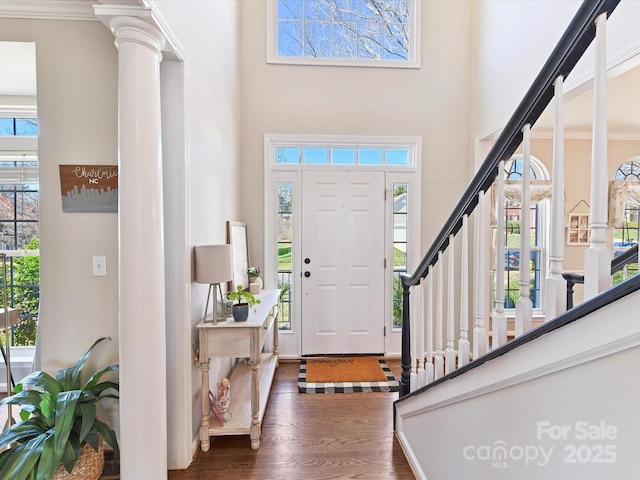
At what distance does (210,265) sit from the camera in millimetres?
1905

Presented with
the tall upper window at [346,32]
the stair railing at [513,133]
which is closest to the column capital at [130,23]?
the stair railing at [513,133]

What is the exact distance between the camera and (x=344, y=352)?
3564mm

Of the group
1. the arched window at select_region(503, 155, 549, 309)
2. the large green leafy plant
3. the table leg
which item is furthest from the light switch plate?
the arched window at select_region(503, 155, 549, 309)

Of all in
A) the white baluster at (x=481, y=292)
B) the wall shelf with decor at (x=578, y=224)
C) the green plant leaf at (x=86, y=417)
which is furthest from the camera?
the wall shelf with decor at (x=578, y=224)

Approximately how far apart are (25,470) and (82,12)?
221 centimetres

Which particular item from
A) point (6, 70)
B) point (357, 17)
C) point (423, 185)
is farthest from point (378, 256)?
point (6, 70)

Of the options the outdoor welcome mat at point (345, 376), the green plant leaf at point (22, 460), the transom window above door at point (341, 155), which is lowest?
the outdoor welcome mat at point (345, 376)

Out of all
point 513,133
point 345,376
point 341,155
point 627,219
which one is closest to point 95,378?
point 345,376

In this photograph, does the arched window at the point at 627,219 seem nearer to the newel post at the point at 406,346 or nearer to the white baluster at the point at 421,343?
the newel post at the point at 406,346

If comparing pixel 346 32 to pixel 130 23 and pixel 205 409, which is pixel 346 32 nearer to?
pixel 130 23

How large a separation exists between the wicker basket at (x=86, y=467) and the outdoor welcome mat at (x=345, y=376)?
1.53 m

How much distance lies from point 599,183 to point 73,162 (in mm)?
2288

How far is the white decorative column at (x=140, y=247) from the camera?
56.1 inches

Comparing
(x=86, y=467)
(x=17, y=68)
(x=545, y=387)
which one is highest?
(x=17, y=68)
